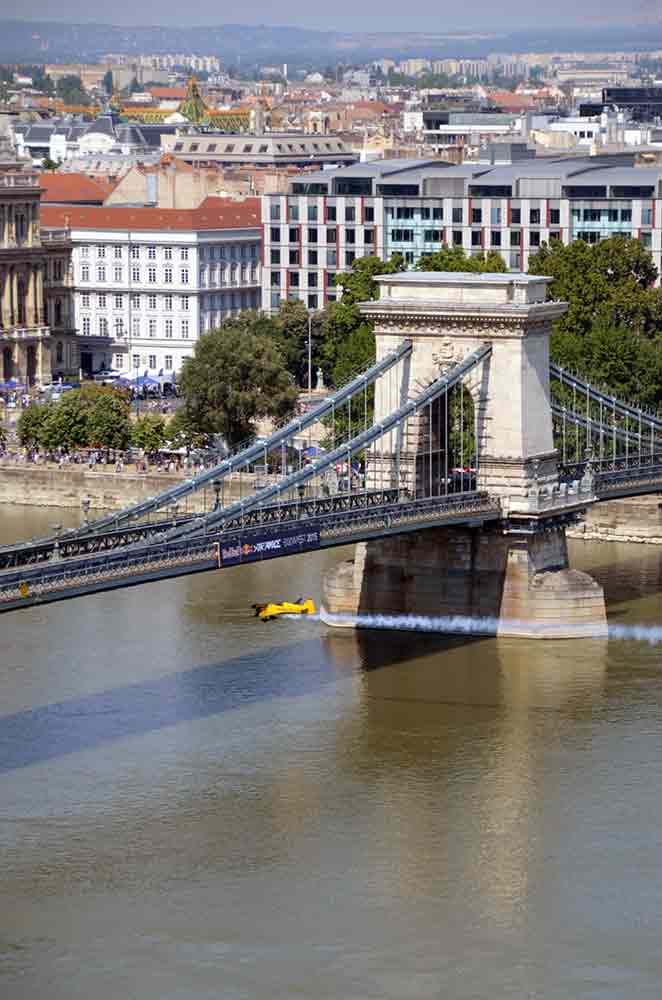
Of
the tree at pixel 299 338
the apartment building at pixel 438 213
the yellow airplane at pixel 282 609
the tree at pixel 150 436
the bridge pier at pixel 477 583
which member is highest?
the apartment building at pixel 438 213

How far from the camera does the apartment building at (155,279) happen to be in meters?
98.5

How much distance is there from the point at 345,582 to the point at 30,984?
2185 cm

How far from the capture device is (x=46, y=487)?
73000 mm

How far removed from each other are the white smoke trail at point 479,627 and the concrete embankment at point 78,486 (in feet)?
53.1

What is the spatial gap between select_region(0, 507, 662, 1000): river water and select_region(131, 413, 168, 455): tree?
19.6 metres

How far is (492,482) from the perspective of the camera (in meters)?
53.8

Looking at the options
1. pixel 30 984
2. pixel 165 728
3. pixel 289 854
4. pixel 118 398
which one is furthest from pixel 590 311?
pixel 30 984

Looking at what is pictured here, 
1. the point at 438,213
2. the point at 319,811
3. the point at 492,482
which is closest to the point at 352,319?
the point at 438,213

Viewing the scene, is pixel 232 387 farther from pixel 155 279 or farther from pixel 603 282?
pixel 155 279

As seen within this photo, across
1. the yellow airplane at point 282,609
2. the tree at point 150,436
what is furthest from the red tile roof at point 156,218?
the yellow airplane at point 282,609

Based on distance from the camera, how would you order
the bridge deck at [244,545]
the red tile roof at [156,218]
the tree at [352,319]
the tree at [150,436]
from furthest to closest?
the red tile roof at [156,218] → the tree at [352,319] → the tree at [150,436] → the bridge deck at [244,545]

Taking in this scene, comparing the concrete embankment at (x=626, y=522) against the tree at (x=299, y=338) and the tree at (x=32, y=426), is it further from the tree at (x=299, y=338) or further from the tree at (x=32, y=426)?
the tree at (x=299, y=338)

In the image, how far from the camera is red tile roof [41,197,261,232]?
326 ft

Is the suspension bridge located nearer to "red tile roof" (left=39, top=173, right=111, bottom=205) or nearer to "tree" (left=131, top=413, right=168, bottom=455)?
"tree" (left=131, top=413, right=168, bottom=455)
